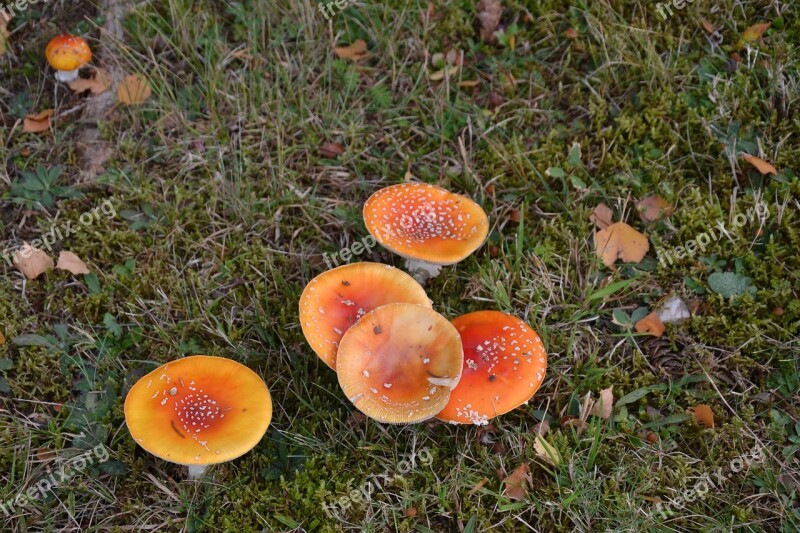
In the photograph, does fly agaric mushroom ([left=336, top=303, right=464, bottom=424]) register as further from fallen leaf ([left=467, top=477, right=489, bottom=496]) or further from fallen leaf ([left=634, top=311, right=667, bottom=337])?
fallen leaf ([left=634, top=311, right=667, bottom=337])

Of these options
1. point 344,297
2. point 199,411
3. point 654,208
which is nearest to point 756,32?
point 654,208

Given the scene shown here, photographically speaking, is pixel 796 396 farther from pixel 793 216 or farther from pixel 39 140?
pixel 39 140

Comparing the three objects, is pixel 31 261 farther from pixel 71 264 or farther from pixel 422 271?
pixel 422 271

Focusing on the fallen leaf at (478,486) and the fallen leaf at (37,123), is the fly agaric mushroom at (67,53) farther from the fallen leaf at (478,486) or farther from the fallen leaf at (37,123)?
the fallen leaf at (478,486)

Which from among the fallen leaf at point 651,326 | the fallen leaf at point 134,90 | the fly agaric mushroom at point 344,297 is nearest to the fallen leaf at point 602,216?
the fallen leaf at point 651,326

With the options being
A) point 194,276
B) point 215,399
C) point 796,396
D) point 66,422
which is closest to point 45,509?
point 66,422
